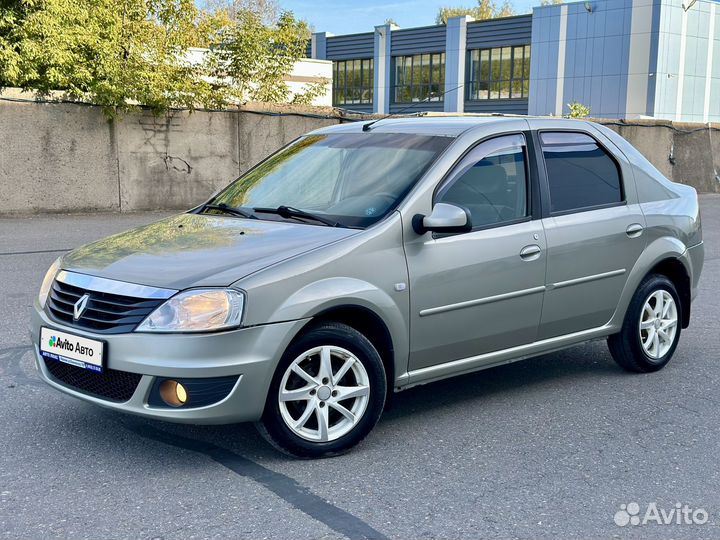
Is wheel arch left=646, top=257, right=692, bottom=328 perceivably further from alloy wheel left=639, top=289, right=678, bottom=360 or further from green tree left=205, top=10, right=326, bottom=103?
green tree left=205, top=10, right=326, bottom=103

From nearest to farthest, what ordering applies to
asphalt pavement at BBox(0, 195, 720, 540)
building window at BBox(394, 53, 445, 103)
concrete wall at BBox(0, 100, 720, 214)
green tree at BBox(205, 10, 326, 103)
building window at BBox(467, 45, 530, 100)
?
asphalt pavement at BBox(0, 195, 720, 540) → concrete wall at BBox(0, 100, 720, 214) → green tree at BBox(205, 10, 326, 103) → building window at BBox(467, 45, 530, 100) → building window at BBox(394, 53, 445, 103)

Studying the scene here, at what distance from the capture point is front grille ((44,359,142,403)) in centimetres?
401

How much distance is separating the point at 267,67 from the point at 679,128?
34.8 ft

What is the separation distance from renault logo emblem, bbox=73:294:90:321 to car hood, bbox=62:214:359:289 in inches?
5.0

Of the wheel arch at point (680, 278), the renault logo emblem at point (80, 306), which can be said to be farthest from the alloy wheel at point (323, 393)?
the wheel arch at point (680, 278)

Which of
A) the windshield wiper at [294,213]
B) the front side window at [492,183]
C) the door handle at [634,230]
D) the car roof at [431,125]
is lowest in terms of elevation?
the door handle at [634,230]

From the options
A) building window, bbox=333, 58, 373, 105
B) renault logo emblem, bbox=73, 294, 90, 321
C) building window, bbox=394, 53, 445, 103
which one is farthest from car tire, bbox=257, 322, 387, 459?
building window, bbox=333, 58, 373, 105

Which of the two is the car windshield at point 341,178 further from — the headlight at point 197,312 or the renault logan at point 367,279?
the headlight at point 197,312

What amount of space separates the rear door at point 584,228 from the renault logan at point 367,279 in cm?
1

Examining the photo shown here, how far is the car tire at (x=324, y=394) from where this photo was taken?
414cm

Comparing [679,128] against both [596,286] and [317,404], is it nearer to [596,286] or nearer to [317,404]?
[596,286]

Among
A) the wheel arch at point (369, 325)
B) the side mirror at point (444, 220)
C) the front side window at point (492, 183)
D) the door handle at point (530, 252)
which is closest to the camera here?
the wheel arch at point (369, 325)

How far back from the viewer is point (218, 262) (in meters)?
4.16

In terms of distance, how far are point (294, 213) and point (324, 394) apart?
1.10m
